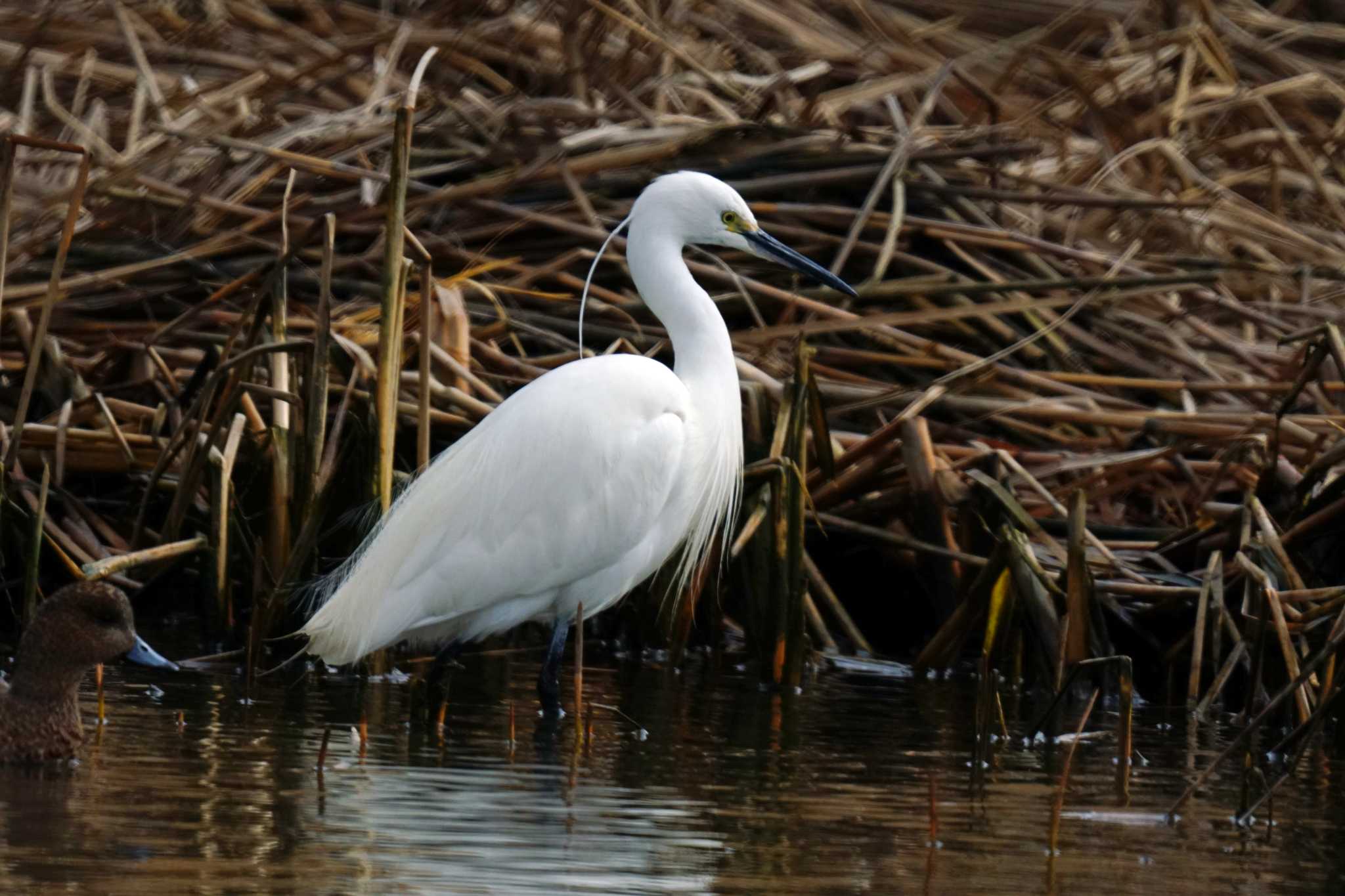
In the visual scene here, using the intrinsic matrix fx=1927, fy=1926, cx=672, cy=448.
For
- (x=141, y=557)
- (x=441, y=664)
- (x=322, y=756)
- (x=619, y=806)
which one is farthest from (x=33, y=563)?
(x=619, y=806)

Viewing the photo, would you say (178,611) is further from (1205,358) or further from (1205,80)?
(1205,80)

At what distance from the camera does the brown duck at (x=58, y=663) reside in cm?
463

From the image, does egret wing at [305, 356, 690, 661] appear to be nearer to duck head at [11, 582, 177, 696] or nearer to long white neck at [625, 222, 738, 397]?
long white neck at [625, 222, 738, 397]

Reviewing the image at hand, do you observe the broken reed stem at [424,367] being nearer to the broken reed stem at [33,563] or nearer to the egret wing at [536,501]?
the egret wing at [536,501]

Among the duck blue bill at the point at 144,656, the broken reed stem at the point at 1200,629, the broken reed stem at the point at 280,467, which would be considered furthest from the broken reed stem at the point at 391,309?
the broken reed stem at the point at 1200,629

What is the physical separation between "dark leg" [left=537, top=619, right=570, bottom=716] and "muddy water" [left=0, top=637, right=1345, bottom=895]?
0.07m

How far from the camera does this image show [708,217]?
6320 millimetres

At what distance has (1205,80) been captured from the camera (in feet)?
38.6

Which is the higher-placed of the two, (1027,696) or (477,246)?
(477,246)

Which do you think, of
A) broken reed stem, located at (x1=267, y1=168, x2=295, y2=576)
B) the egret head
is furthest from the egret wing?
the egret head

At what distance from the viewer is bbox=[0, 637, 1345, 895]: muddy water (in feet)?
12.1

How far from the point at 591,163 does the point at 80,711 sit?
14.9 ft

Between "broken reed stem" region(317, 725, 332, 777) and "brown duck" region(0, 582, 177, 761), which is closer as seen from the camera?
"broken reed stem" region(317, 725, 332, 777)

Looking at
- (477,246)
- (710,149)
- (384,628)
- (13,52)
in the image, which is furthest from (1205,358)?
(13,52)
